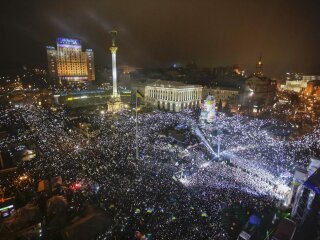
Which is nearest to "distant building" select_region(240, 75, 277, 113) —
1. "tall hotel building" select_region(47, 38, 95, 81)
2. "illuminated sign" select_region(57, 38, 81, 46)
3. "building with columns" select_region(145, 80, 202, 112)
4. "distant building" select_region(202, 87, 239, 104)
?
"distant building" select_region(202, 87, 239, 104)

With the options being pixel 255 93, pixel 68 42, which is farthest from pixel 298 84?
pixel 68 42

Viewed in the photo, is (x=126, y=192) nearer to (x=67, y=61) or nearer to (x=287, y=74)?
(x=67, y=61)

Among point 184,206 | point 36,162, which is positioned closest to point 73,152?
point 36,162

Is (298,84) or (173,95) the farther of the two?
(298,84)

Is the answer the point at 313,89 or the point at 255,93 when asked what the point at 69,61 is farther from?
the point at 313,89

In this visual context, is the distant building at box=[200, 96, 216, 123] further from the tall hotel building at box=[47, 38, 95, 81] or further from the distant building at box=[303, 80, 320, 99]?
the tall hotel building at box=[47, 38, 95, 81]

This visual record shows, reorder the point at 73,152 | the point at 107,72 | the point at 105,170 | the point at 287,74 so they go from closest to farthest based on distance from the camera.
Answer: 1. the point at 105,170
2. the point at 73,152
3. the point at 107,72
4. the point at 287,74
